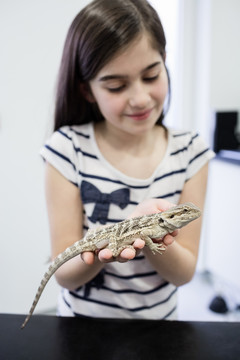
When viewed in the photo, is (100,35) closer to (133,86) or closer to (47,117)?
(133,86)

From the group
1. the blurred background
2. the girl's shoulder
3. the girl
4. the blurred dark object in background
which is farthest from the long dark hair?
the blurred dark object in background

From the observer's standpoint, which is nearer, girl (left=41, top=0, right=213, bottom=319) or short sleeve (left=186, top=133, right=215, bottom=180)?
girl (left=41, top=0, right=213, bottom=319)

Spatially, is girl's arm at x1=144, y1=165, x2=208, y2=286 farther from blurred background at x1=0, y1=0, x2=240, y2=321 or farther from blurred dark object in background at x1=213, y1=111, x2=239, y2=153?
blurred dark object in background at x1=213, y1=111, x2=239, y2=153

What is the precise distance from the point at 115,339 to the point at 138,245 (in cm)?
38

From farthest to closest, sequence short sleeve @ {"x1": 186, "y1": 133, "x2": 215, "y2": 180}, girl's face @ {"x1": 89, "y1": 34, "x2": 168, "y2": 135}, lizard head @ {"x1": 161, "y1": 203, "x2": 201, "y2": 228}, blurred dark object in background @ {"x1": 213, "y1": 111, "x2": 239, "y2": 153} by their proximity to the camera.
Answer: blurred dark object in background @ {"x1": 213, "y1": 111, "x2": 239, "y2": 153}
short sleeve @ {"x1": 186, "y1": 133, "x2": 215, "y2": 180}
girl's face @ {"x1": 89, "y1": 34, "x2": 168, "y2": 135}
lizard head @ {"x1": 161, "y1": 203, "x2": 201, "y2": 228}

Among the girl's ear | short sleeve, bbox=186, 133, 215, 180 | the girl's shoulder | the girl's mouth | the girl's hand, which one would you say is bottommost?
the girl's hand

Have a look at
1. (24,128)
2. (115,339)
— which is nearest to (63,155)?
(115,339)

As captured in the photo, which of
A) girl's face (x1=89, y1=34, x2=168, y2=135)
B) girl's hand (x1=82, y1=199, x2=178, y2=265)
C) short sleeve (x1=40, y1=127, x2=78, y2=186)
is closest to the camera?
girl's hand (x1=82, y1=199, x2=178, y2=265)

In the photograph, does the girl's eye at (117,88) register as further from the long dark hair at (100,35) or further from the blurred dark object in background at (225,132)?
the blurred dark object in background at (225,132)

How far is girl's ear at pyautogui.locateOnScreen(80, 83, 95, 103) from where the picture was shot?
1.57 m

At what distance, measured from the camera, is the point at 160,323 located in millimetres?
1213

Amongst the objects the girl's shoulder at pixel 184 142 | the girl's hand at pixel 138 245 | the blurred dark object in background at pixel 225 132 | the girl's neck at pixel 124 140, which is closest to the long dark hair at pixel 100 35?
the girl's neck at pixel 124 140

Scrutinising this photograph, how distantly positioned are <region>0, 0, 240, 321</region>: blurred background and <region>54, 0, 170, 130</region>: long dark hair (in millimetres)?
1289

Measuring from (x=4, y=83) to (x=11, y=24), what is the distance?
0.48 meters
